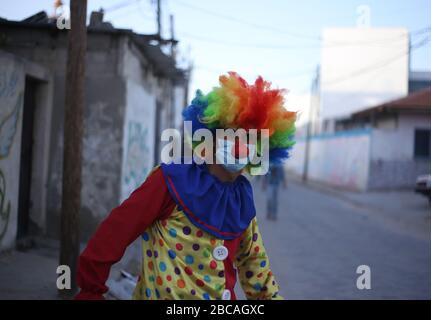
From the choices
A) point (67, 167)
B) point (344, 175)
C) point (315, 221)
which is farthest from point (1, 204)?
point (344, 175)

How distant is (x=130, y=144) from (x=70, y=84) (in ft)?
13.2

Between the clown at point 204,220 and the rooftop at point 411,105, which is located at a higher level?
the rooftop at point 411,105

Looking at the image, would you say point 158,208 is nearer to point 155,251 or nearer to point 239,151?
point 155,251

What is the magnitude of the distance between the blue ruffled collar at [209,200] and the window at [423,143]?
2062 centimetres

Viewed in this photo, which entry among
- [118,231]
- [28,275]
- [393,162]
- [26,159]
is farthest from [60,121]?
[393,162]

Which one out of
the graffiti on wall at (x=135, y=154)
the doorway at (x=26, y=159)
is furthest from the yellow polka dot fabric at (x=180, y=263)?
the graffiti on wall at (x=135, y=154)

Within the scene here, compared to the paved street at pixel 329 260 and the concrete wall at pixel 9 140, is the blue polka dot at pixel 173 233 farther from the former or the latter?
the concrete wall at pixel 9 140

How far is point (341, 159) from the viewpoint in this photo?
2447cm

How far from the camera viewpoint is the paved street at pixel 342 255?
579cm

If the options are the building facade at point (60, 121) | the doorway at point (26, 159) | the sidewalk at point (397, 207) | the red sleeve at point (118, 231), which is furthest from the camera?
the sidewalk at point (397, 207)

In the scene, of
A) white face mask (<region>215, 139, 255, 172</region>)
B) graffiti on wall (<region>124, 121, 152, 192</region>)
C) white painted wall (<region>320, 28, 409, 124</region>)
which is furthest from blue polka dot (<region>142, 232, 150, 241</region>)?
white painted wall (<region>320, 28, 409, 124</region>)

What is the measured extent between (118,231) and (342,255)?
639 centimetres

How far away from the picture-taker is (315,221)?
11562mm

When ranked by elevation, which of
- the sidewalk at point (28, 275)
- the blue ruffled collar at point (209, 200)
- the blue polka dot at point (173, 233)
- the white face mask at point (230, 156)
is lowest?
the sidewalk at point (28, 275)
